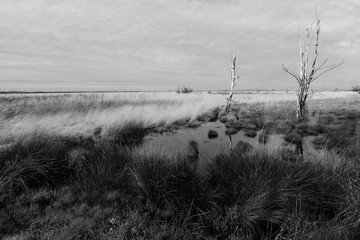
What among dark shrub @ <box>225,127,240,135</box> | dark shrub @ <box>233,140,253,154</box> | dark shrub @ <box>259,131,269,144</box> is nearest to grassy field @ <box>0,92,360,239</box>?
dark shrub @ <box>233,140,253,154</box>

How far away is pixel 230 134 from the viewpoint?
1177 centimetres

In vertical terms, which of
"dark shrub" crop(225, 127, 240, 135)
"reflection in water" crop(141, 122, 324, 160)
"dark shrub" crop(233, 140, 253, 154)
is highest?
"dark shrub" crop(233, 140, 253, 154)

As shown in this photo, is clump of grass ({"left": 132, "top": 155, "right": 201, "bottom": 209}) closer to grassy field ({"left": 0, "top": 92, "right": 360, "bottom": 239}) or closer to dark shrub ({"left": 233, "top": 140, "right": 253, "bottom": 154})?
grassy field ({"left": 0, "top": 92, "right": 360, "bottom": 239})

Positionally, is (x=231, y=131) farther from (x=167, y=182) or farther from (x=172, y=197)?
(x=172, y=197)

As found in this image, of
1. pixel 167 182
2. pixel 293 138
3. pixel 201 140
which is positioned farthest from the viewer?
pixel 201 140

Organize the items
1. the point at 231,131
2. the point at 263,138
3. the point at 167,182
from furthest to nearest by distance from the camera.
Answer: the point at 231,131, the point at 263,138, the point at 167,182

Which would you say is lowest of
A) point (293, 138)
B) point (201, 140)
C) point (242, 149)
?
point (201, 140)

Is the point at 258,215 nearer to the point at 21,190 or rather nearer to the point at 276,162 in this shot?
the point at 276,162

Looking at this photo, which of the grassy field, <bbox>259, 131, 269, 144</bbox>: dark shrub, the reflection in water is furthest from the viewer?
<bbox>259, 131, 269, 144</bbox>: dark shrub

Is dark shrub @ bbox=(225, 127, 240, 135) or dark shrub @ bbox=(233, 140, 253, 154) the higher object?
dark shrub @ bbox=(233, 140, 253, 154)

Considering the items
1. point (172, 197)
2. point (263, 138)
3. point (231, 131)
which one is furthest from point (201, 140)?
point (172, 197)

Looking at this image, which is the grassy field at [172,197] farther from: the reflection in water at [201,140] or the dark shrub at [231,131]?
the dark shrub at [231,131]

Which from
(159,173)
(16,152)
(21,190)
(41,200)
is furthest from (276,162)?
(16,152)

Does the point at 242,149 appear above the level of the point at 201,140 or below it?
above
